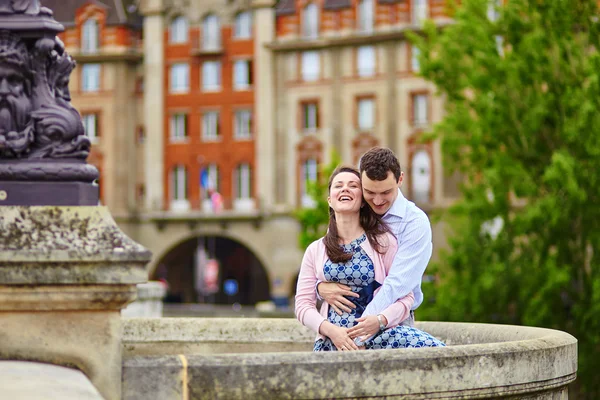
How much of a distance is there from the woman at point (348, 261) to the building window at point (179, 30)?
184 ft

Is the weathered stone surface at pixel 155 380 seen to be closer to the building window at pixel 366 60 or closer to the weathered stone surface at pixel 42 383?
the weathered stone surface at pixel 42 383

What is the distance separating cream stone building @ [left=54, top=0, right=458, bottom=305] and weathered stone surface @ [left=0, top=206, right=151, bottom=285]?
49771 millimetres

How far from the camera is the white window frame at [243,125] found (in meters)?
60.2

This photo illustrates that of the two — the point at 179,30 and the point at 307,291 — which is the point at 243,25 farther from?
the point at 307,291

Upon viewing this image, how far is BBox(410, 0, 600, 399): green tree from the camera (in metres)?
21.2

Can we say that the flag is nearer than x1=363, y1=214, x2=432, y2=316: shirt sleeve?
No

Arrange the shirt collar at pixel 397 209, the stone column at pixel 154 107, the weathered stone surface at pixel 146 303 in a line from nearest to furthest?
the shirt collar at pixel 397 209
the weathered stone surface at pixel 146 303
the stone column at pixel 154 107

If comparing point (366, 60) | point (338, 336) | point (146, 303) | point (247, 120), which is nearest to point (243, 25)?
point (247, 120)

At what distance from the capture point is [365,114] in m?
57.9

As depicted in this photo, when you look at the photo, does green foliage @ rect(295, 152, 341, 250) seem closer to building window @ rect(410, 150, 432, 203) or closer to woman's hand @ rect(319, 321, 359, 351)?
building window @ rect(410, 150, 432, 203)

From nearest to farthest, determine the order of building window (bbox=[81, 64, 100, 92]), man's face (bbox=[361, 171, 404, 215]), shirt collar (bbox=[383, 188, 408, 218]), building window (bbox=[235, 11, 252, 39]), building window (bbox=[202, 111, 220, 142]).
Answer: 1. man's face (bbox=[361, 171, 404, 215])
2. shirt collar (bbox=[383, 188, 408, 218])
3. building window (bbox=[235, 11, 252, 39])
4. building window (bbox=[202, 111, 220, 142])
5. building window (bbox=[81, 64, 100, 92])

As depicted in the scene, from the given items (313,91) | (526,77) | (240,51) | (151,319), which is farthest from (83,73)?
(151,319)

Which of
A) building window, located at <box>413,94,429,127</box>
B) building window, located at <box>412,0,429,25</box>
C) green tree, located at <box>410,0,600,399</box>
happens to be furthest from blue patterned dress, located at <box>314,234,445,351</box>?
building window, located at <box>413,94,429,127</box>

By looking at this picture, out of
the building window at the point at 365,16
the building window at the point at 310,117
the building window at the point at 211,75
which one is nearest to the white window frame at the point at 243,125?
the building window at the point at 211,75
